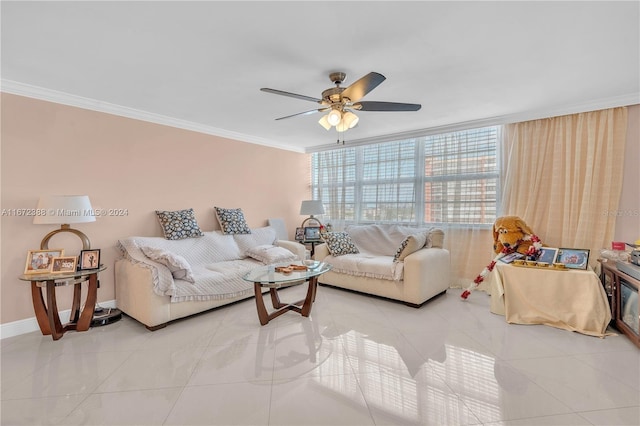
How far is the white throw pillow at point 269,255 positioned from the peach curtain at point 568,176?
2831 millimetres

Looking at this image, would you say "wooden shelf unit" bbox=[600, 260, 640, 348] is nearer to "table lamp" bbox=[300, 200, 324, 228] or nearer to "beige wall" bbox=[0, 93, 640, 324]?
"beige wall" bbox=[0, 93, 640, 324]

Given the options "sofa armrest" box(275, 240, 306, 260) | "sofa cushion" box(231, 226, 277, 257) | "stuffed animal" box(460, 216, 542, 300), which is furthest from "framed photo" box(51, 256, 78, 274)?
"stuffed animal" box(460, 216, 542, 300)

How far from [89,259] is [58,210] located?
1.67ft

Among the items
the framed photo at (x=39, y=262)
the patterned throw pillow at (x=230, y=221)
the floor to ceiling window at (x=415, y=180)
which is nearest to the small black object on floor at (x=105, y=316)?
the framed photo at (x=39, y=262)

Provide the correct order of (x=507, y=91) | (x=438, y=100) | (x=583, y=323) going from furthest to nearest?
(x=438, y=100) → (x=507, y=91) → (x=583, y=323)

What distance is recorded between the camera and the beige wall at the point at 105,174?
9.05ft

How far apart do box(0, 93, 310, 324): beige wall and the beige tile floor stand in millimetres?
829

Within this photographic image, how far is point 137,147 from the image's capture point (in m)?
3.53

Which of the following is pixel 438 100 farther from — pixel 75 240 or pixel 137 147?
pixel 75 240

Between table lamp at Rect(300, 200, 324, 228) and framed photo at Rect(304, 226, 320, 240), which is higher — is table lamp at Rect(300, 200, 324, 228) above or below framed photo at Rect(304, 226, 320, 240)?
above

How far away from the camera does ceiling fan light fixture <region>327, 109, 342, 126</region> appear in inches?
94.4

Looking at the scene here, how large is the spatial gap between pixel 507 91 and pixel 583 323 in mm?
2227

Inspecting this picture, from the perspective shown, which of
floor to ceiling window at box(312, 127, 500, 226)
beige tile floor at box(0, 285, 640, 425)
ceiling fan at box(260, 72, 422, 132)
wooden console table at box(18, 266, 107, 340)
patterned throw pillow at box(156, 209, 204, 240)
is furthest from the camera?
floor to ceiling window at box(312, 127, 500, 226)

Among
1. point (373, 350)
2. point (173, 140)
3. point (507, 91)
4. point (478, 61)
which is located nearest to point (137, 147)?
point (173, 140)
